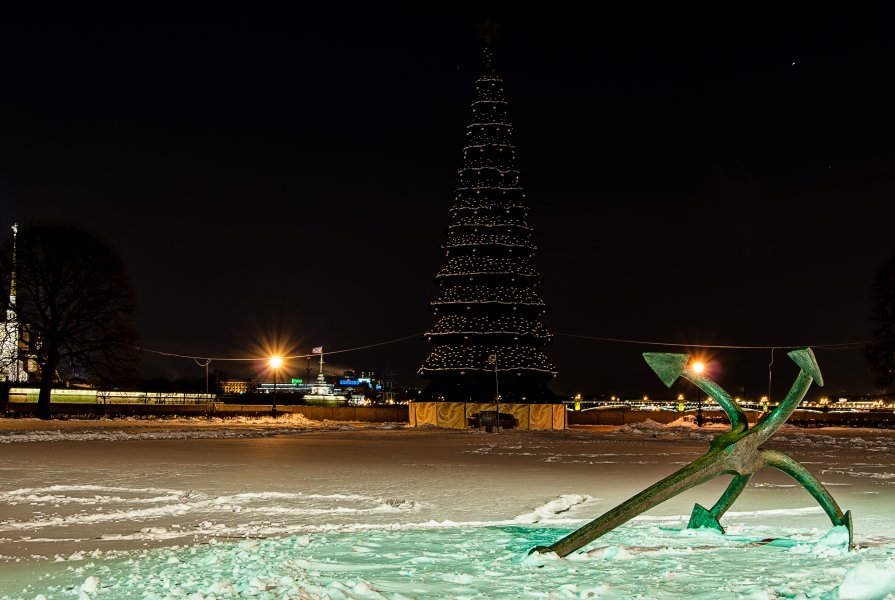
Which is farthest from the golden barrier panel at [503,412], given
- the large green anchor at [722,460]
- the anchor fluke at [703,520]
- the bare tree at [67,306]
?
the large green anchor at [722,460]

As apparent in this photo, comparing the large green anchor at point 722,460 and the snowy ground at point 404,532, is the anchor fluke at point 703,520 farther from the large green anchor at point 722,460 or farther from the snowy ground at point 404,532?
the large green anchor at point 722,460

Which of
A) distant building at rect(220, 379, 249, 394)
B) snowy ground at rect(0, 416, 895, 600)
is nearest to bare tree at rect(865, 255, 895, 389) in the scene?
snowy ground at rect(0, 416, 895, 600)

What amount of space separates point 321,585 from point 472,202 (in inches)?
1731

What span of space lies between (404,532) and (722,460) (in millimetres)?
3295

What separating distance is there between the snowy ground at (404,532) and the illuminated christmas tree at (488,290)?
92.4ft

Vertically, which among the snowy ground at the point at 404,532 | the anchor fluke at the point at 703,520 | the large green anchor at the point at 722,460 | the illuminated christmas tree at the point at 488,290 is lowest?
the snowy ground at the point at 404,532

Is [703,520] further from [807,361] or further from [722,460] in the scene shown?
[807,361]

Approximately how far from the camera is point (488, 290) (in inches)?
1921

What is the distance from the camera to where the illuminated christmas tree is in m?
48.2

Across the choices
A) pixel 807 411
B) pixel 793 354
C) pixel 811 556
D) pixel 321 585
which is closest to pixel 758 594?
pixel 811 556

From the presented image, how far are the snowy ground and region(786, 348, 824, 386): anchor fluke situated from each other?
1508mm

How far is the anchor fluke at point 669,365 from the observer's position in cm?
762

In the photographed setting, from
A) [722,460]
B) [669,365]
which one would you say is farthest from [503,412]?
[669,365]

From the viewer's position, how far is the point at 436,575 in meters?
6.85
